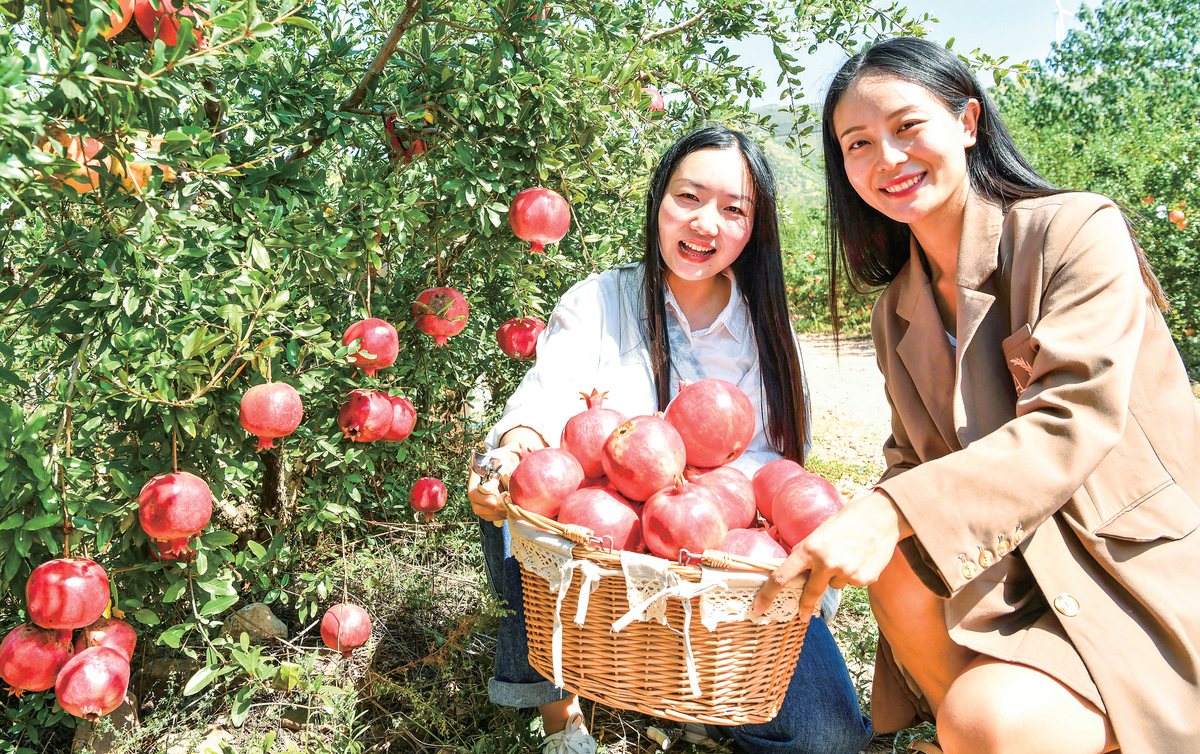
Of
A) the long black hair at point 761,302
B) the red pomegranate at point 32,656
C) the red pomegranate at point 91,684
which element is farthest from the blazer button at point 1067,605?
the red pomegranate at point 32,656

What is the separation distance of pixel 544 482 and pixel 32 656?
3.42 ft

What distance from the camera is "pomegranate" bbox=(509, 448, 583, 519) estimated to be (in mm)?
1414

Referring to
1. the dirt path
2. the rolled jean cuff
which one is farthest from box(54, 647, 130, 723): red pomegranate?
the dirt path

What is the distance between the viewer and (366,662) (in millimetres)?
2160

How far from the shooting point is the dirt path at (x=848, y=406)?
4621 mm

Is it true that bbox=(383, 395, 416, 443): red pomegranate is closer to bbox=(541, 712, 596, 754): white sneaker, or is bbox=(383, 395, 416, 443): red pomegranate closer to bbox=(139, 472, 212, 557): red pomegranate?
bbox=(139, 472, 212, 557): red pomegranate

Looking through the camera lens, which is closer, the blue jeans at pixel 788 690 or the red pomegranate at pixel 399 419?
the blue jeans at pixel 788 690

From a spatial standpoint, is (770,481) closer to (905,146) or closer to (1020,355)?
(1020,355)

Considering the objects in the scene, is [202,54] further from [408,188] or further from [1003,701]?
[1003,701]

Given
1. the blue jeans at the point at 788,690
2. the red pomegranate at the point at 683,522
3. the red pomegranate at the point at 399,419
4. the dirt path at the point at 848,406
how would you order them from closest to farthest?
1. the red pomegranate at the point at 683,522
2. the blue jeans at the point at 788,690
3. the red pomegranate at the point at 399,419
4. the dirt path at the point at 848,406

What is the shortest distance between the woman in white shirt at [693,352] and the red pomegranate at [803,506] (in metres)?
0.43

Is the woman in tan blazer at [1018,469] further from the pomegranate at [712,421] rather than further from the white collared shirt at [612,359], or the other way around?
the white collared shirt at [612,359]

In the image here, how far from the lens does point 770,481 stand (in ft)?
4.96

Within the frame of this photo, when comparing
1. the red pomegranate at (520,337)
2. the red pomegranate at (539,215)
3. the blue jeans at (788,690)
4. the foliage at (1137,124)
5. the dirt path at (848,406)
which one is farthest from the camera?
the foliage at (1137,124)
